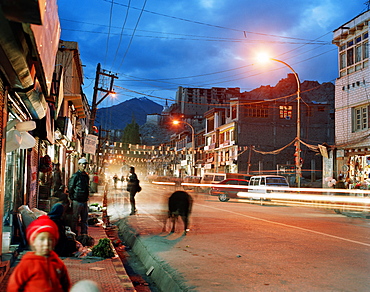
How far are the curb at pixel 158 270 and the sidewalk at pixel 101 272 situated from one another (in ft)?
2.04

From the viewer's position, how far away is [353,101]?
2739cm

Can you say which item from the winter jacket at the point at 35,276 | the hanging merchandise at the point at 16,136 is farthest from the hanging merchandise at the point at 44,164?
the winter jacket at the point at 35,276

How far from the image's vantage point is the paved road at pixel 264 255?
6.73 metres

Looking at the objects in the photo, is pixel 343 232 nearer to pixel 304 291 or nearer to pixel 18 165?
pixel 304 291

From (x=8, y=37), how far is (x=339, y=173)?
27.0 m

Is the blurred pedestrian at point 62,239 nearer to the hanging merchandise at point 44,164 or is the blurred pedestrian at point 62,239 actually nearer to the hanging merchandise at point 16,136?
Result: the hanging merchandise at point 16,136

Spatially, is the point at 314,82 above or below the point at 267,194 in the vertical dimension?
above

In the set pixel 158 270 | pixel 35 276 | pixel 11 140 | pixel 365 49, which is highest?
pixel 365 49

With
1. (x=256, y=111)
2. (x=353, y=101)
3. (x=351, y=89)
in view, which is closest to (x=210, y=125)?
(x=256, y=111)

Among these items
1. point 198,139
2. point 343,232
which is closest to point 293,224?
point 343,232

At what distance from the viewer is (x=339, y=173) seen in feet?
94.4

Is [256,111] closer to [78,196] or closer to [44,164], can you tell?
[44,164]

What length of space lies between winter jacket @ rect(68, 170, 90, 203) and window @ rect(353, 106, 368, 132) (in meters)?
20.8

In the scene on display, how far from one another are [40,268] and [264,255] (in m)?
6.27
